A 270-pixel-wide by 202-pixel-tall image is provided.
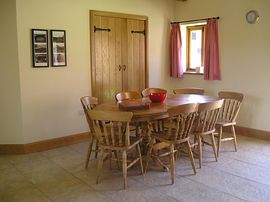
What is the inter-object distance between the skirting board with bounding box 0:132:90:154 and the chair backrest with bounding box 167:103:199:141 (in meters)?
2.05

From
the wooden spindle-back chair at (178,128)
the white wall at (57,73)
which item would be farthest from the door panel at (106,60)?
the wooden spindle-back chair at (178,128)

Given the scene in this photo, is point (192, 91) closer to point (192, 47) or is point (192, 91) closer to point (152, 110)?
point (192, 47)

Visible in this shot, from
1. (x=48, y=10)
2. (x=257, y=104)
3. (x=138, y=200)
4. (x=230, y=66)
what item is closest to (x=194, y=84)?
(x=230, y=66)

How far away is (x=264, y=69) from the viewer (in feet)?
16.0

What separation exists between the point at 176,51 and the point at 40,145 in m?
3.18

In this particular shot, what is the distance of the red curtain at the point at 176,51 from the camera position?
608 centimetres

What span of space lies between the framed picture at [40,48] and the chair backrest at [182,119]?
7.30ft

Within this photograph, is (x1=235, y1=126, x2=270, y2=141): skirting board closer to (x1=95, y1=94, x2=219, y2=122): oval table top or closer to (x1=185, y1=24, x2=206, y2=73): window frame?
(x1=95, y1=94, x2=219, y2=122): oval table top

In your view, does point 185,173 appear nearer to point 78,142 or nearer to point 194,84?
point 78,142

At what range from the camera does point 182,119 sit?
10.8ft

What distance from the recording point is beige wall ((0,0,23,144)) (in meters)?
4.21

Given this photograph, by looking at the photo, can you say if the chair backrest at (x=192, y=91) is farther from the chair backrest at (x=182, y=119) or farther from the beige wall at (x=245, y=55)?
the chair backrest at (x=182, y=119)

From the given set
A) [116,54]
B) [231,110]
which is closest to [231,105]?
[231,110]

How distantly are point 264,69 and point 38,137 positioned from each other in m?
3.67
